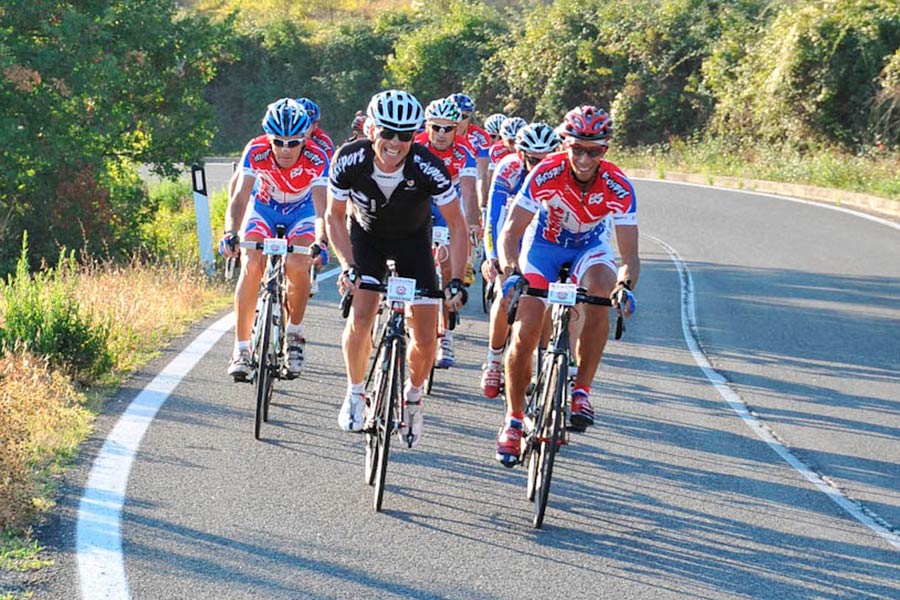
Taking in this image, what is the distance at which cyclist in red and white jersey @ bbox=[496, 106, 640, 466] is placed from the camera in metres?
7.00

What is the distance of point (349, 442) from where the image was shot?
26.1 feet

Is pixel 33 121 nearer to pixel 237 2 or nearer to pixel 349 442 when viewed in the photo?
pixel 349 442

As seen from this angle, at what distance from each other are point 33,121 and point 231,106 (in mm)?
34045

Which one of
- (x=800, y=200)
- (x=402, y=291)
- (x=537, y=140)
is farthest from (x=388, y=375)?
(x=800, y=200)

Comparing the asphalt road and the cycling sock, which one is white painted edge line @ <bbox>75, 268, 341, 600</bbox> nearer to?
the asphalt road

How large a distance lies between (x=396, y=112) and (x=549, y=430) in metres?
1.86

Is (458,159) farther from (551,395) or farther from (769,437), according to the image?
(551,395)

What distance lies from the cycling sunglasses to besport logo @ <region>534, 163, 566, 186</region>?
0.20 metres

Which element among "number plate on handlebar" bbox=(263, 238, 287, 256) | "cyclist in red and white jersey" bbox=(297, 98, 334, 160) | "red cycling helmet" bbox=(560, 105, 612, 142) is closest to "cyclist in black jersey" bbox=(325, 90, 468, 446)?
"red cycling helmet" bbox=(560, 105, 612, 142)

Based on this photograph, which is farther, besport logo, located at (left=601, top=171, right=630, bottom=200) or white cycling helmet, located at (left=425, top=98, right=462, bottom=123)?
white cycling helmet, located at (left=425, top=98, right=462, bottom=123)

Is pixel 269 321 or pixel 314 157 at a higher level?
pixel 314 157

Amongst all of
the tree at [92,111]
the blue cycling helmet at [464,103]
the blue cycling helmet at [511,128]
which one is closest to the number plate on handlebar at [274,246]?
the blue cycling helmet at [464,103]

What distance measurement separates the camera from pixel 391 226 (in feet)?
23.9

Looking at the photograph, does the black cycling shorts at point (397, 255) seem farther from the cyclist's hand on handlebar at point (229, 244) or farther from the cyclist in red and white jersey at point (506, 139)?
the cyclist in red and white jersey at point (506, 139)
